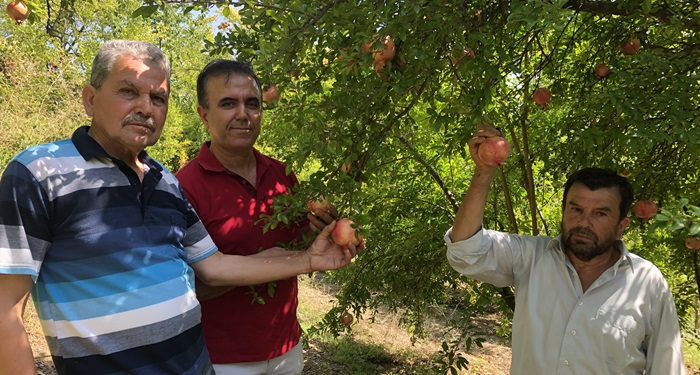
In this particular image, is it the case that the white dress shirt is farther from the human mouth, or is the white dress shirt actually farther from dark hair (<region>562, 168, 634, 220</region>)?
the human mouth

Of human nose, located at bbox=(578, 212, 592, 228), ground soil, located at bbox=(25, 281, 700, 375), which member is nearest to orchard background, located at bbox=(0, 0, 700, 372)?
human nose, located at bbox=(578, 212, 592, 228)

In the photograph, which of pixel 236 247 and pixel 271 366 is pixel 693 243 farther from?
pixel 236 247

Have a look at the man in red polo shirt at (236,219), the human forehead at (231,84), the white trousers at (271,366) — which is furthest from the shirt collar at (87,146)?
the white trousers at (271,366)

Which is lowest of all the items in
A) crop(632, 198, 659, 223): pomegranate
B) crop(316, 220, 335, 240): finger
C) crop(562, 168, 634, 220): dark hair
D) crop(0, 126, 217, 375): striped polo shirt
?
crop(0, 126, 217, 375): striped polo shirt

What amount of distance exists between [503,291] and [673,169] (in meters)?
1.45

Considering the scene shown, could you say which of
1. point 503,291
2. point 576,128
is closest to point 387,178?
point 503,291

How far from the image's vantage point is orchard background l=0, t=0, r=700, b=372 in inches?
69.1

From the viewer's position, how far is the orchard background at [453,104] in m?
1.75

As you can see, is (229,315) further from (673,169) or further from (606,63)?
(606,63)

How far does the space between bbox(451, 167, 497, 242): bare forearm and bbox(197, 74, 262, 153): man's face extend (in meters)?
0.97

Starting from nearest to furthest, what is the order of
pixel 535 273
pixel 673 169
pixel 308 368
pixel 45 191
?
pixel 45 191, pixel 535 273, pixel 673 169, pixel 308 368

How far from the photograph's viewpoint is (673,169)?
278 cm

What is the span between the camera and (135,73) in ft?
5.22

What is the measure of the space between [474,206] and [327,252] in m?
0.63
